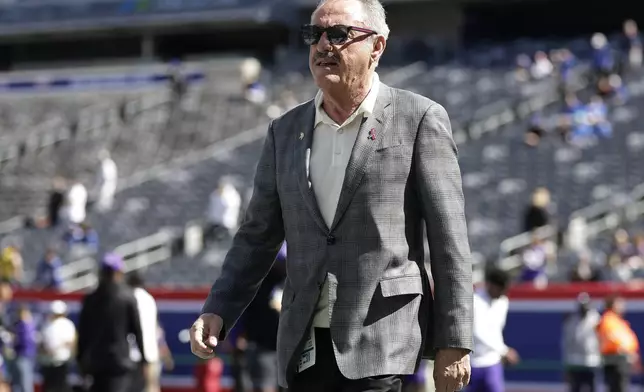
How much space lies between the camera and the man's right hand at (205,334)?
4668mm

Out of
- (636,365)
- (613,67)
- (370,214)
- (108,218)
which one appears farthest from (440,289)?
(613,67)

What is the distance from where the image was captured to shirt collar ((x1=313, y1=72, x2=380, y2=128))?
470 cm

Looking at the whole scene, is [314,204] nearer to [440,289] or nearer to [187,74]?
[440,289]

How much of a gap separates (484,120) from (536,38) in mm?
11023

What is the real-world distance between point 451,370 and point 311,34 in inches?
47.3

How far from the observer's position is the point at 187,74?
37.0 meters

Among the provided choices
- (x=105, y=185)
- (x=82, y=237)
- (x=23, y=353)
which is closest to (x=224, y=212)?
(x=82, y=237)

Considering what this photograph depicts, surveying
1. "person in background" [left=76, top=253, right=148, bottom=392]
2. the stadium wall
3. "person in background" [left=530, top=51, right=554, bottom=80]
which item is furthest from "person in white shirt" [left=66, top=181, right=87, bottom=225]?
"person in background" [left=76, top=253, right=148, bottom=392]

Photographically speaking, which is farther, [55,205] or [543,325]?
[55,205]

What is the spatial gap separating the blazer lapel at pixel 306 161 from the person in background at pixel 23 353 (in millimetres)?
11498

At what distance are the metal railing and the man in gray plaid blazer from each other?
1833 cm

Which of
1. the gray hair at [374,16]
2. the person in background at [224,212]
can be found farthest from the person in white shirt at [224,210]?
the gray hair at [374,16]

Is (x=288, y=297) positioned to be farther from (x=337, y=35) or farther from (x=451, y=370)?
(x=337, y=35)

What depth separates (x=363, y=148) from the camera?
15.2ft
